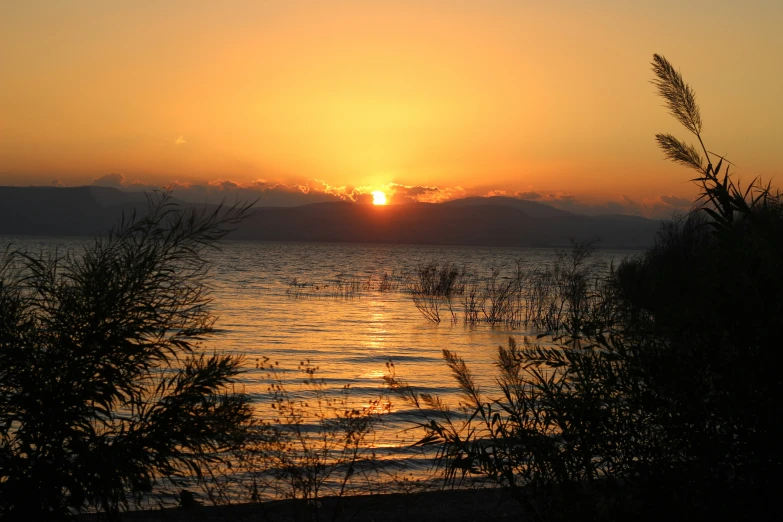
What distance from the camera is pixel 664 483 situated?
4.45 m

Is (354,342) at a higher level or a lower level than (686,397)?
lower

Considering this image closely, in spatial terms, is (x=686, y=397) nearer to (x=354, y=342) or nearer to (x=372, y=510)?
(x=372, y=510)

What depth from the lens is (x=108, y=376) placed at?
250 inches

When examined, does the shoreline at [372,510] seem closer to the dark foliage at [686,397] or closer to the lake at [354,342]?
the lake at [354,342]

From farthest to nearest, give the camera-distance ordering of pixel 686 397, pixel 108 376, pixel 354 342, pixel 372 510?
1. pixel 354 342
2. pixel 372 510
3. pixel 108 376
4. pixel 686 397

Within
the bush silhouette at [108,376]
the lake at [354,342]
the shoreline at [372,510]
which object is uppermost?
the bush silhouette at [108,376]

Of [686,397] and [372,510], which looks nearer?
[686,397]

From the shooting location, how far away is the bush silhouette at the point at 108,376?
608 centimetres

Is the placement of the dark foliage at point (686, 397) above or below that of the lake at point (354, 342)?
above

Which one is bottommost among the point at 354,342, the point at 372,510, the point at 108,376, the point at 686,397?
the point at 354,342

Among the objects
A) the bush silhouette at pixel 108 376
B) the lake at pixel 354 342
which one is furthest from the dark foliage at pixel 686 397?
the lake at pixel 354 342

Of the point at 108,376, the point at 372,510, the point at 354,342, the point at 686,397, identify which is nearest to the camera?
the point at 686,397

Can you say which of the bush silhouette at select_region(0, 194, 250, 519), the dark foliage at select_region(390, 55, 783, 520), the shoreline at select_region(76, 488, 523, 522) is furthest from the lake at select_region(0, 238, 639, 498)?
the dark foliage at select_region(390, 55, 783, 520)

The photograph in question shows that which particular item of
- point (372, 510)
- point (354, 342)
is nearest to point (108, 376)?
point (372, 510)
